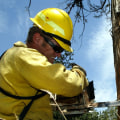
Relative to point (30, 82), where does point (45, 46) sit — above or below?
above

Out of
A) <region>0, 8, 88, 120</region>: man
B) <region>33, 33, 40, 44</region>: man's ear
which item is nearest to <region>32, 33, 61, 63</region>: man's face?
<region>33, 33, 40, 44</region>: man's ear

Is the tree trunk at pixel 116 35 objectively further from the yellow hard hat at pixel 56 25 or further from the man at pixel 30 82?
the man at pixel 30 82

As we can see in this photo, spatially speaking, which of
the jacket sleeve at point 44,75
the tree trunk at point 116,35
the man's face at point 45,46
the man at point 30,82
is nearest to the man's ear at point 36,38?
the man's face at point 45,46

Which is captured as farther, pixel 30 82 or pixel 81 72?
pixel 81 72

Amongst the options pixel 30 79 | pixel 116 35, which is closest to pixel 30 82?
pixel 30 79

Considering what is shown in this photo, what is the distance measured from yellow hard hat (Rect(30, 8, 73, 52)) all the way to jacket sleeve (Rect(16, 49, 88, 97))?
389mm

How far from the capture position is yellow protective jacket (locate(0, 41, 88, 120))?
161 centimetres

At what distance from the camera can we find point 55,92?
5.44 ft

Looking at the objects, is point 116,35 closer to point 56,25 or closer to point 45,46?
point 56,25

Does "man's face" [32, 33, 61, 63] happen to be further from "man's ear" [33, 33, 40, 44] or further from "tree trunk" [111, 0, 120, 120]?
"tree trunk" [111, 0, 120, 120]

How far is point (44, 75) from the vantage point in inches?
63.3

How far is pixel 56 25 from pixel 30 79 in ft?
2.19

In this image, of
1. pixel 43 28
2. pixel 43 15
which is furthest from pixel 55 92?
pixel 43 15

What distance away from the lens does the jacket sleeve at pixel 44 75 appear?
5.28 feet
